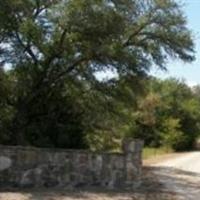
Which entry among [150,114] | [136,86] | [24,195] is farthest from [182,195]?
[150,114]

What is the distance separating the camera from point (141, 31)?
26.7 m

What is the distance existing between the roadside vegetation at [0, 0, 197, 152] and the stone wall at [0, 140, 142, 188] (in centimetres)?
465

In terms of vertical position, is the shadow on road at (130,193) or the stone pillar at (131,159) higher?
the stone pillar at (131,159)

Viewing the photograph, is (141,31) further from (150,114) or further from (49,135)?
(150,114)

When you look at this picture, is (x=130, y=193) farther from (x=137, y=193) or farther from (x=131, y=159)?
(x=131, y=159)

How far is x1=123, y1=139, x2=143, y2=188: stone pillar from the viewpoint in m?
19.4

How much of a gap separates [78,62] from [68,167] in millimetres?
5796

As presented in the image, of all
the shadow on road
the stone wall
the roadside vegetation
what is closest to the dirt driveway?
the shadow on road

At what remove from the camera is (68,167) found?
18766 mm

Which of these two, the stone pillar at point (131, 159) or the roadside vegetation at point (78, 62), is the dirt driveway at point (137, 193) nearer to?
the stone pillar at point (131, 159)

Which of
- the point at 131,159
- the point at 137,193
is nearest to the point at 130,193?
the point at 137,193

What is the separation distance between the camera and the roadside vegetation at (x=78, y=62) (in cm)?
2216

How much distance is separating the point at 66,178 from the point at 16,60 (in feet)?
20.9

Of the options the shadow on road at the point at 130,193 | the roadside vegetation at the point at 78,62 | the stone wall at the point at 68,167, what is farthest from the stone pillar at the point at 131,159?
the roadside vegetation at the point at 78,62
